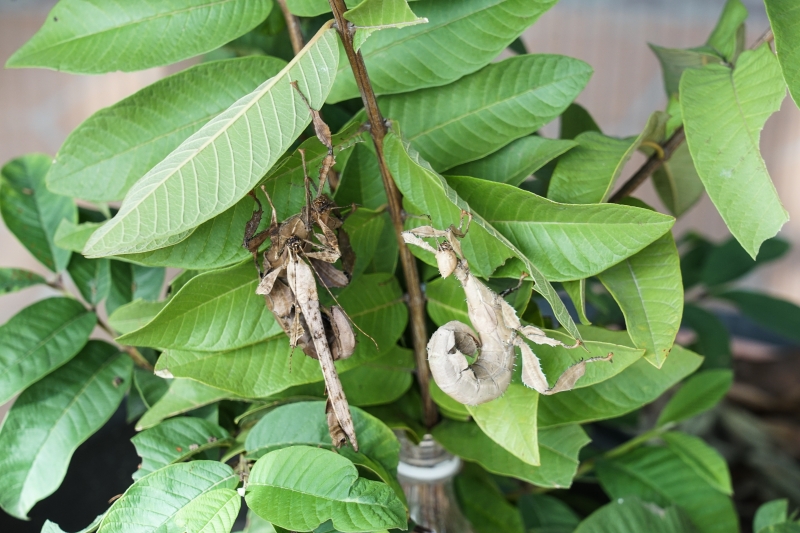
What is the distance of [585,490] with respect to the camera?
3.06 feet

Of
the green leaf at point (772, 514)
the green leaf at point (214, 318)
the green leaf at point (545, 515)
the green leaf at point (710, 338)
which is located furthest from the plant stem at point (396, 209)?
the green leaf at point (710, 338)

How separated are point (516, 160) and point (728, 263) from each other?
0.67 metres

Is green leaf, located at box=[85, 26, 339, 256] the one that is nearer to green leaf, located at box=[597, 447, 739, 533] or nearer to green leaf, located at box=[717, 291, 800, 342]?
green leaf, located at box=[597, 447, 739, 533]

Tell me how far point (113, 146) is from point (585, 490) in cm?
77

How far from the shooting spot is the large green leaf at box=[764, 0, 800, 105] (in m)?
0.38

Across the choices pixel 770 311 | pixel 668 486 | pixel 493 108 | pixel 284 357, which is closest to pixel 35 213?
pixel 284 357

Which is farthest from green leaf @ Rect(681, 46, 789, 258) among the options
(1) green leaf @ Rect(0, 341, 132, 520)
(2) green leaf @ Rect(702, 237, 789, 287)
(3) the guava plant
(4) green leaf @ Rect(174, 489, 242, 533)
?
(2) green leaf @ Rect(702, 237, 789, 287)

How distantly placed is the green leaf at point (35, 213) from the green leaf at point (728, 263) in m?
0.88

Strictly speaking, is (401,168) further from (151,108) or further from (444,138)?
(151,108)

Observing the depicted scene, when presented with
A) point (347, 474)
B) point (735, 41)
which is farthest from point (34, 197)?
point (735, 41)

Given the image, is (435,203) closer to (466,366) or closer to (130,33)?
(466,366)

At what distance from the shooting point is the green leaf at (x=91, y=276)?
0.58 meters

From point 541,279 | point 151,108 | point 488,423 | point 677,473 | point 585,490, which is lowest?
point 585,490

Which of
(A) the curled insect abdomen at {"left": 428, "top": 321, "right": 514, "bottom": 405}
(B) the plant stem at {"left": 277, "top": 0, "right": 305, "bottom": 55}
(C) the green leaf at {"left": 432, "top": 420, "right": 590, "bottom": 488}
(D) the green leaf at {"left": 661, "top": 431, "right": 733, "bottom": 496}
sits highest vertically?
(B) the plant stem at {"left": 277, "top": 0, "right": 305, "bottom": 55}
